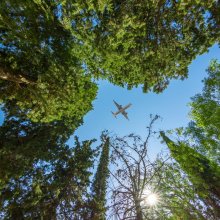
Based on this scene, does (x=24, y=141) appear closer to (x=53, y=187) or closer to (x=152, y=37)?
(x=53, y=187)

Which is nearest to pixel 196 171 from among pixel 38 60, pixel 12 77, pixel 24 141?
pixel 24 141

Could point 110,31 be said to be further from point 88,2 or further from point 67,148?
point 67,148

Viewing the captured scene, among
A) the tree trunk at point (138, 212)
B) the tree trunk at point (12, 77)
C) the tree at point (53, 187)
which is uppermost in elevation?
the tree trunk at point (12, 77)

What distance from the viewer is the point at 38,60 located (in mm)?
9484

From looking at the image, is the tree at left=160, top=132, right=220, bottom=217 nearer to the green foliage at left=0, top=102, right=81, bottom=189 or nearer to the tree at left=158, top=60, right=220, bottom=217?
the tree at left=158, top=60, right=220, bottom=217

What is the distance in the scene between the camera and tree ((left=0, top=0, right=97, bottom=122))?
8.45m

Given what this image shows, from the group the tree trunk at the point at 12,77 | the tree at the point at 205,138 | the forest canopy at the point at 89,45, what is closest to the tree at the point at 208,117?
the tree at the point at 205,138

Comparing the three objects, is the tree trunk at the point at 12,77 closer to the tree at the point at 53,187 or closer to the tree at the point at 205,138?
the tree at the point at 53,187

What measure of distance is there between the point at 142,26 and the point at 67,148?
27.1 ft

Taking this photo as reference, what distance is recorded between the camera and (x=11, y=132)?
12398 mm

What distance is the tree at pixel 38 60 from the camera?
333 inches

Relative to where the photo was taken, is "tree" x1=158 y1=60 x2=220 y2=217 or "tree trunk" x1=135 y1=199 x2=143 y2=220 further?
"tree" x1=158 y1=60 x2=220 y2=217

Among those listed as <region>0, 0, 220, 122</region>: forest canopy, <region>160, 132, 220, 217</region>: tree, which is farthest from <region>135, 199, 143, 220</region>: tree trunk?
<region>160, 132, 220, 217</region>: tree

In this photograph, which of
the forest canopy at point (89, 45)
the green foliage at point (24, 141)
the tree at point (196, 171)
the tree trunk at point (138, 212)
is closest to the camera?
the tree trunk at point (138, 212)
